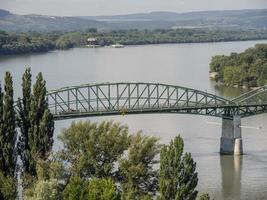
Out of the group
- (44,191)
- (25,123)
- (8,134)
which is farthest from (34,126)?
(44,191)

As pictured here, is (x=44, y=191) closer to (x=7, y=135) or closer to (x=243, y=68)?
(x=7, y=135)

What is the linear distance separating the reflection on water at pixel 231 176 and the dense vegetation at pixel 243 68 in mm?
27613

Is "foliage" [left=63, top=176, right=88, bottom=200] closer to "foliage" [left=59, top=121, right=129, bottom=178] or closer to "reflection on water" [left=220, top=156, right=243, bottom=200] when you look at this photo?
"foliage" [left=59, top=121, right=129, bottom=178]

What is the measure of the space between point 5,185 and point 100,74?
48.8m

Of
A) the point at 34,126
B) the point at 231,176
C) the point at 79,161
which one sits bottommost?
the point at 231,176

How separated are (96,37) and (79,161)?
115 meters

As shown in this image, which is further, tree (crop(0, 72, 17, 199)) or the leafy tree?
tree (crop(0, 72, 17, 199))

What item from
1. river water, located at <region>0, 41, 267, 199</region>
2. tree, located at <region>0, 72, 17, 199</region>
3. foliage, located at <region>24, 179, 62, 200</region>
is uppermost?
tree, located at <region>0, 72, 17, 199</region>

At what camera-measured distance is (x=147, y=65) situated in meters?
80.0

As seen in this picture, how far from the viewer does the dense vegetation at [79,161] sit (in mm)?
18406

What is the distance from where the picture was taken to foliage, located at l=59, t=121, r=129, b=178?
21627 mm

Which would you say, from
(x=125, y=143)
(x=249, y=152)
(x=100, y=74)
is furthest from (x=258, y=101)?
(x=100, y=74)

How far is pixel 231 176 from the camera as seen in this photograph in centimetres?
2931

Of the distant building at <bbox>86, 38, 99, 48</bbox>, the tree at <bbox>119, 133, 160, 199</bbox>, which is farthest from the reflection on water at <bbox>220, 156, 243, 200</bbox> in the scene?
the distant building at <bbox>86, 38, 99, 48</bbox>
